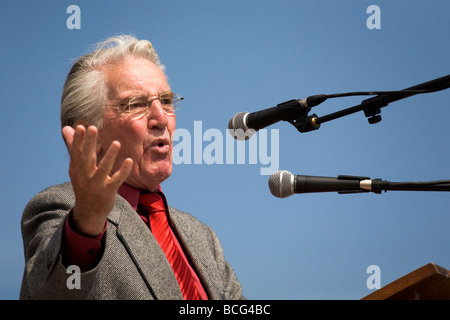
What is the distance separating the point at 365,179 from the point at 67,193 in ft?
3.48

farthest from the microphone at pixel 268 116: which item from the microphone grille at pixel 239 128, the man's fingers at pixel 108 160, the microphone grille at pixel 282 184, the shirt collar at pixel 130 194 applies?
the man's fingers at pixel 108 160

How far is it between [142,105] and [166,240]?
59cm

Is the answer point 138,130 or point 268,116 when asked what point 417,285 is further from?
point 138,130

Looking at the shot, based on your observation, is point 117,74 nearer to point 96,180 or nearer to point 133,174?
point 133,174

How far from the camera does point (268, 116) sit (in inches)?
76.7

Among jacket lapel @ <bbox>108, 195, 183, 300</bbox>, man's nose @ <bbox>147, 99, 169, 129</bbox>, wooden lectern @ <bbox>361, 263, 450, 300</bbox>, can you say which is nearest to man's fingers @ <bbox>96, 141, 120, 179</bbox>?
jacket lapel @ <bbox>108, 195, 183, 300</bbox>

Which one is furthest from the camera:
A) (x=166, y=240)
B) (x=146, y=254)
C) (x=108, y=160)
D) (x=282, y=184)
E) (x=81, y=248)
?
(x=166, y=240)

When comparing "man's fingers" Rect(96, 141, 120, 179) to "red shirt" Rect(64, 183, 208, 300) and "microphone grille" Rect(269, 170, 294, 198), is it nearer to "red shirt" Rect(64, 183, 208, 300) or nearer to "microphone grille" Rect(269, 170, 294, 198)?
"red shirt" Rect(64, 183, 208, 300)

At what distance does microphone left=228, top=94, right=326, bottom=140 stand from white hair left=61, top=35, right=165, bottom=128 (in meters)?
0.68

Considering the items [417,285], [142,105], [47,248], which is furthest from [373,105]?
[47,248]

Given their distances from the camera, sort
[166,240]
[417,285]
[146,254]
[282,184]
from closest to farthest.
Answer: [417,285], [282,184], [146,254], [166,240]

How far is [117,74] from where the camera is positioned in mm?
2432

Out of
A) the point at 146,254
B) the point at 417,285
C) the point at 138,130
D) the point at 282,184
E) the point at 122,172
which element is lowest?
the point at 417,285
